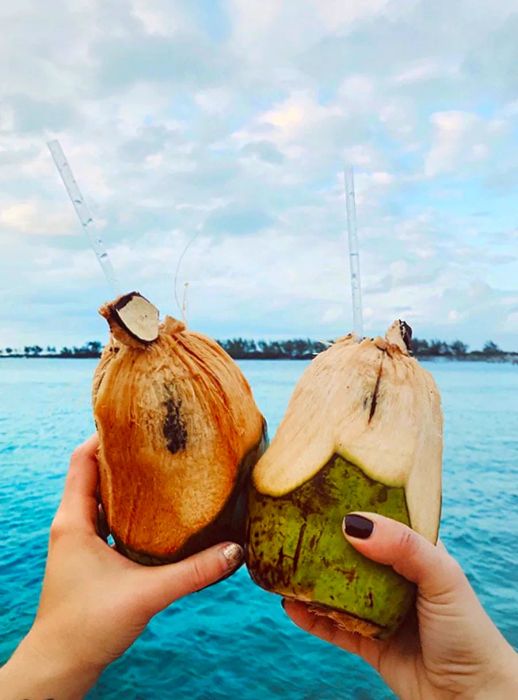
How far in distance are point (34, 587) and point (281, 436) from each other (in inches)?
339

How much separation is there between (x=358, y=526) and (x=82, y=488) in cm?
101

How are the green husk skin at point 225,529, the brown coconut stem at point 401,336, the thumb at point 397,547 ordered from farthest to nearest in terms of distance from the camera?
1. the brown coconut stem at point 401,336
2. the green husk skin at point 225,529
3. the thumb at point 397,547

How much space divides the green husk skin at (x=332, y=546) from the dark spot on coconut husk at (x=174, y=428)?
300mm

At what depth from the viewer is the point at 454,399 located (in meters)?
45.8

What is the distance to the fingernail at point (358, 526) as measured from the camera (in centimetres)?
177

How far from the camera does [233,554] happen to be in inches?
78.4

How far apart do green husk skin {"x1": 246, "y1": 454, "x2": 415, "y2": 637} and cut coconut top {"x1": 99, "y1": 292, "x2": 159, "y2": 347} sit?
0.58 m

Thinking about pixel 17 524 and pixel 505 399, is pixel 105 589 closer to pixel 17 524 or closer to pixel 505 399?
pixel 17 524

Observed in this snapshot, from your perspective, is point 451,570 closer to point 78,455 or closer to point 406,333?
point 406,333

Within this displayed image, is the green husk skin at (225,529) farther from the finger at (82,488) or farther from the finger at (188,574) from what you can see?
the finger at (82,488)

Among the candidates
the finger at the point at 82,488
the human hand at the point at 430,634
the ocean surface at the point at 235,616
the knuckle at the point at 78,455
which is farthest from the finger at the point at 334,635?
the ocean surface at the point at 235,616

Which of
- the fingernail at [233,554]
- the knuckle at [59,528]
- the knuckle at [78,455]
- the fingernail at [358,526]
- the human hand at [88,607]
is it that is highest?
the knuckle at [78,455]

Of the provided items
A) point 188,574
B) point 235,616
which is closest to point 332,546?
point 188,574

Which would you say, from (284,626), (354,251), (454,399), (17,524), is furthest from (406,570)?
(454,399)
